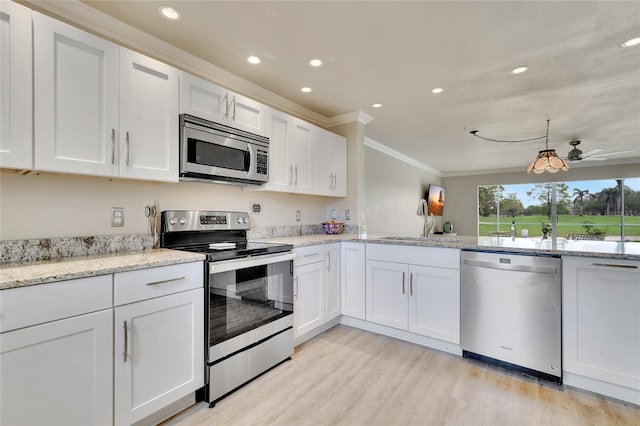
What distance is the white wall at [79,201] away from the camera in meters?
1.56

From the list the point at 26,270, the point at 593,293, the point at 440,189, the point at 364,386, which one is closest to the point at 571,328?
the point at 593,293

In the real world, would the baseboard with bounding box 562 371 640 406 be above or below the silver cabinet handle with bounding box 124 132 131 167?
below

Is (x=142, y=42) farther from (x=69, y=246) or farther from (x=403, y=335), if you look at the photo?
(x=403, y=335)

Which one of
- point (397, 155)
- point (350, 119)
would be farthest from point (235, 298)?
point (397, 155)

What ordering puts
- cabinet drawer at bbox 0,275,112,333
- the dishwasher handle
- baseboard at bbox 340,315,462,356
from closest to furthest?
cabinet drawer at bbox 0,275,112,333
the dishwasher handle
baseboard at bbox 340,315,462,356

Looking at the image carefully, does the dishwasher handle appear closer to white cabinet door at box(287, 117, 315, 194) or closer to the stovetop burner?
the stovetop burner

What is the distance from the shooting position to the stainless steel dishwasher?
6.59 feet

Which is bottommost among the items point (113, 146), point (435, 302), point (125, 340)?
point (435, 302)

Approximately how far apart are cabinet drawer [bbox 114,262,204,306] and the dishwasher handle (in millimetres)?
2056

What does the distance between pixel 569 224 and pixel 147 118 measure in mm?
9270

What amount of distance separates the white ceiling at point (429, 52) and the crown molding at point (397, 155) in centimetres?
107

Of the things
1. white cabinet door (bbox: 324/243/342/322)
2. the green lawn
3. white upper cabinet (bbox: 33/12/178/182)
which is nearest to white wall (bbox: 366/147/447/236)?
white cabinet door (bbox: 324/243/342/322)

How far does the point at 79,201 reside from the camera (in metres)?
1.78

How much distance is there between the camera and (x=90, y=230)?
181 cm
